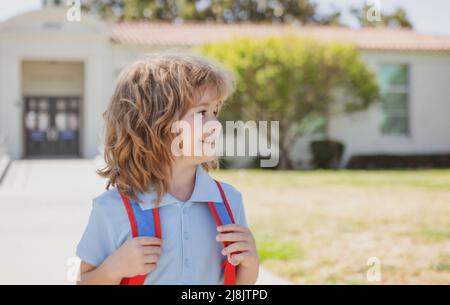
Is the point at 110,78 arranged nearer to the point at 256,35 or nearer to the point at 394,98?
the point at 256,35

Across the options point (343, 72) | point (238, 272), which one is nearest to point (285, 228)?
point (238, 272)

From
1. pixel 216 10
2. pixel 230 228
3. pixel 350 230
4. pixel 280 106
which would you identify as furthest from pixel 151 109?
pixel 216 10

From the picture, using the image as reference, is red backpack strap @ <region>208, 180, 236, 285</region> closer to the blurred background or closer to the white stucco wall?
the blurred background

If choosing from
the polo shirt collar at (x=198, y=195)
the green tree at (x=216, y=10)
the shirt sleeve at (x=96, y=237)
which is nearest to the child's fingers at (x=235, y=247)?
the polo shirt collar at (x=198, y=195)

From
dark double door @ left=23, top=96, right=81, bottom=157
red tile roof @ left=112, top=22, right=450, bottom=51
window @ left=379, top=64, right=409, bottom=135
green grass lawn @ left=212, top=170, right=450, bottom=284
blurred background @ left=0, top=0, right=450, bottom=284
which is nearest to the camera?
green grass lawn @ left=212, top=170, right=450, bottom=284

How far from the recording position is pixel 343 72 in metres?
18.6

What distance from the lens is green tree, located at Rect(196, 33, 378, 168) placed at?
693 inches

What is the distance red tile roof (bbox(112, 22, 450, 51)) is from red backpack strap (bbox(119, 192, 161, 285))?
17338 millimetres

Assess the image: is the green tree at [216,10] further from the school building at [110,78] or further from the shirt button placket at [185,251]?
the shirt button placket at [185,251]

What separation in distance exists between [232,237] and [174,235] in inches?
5.8

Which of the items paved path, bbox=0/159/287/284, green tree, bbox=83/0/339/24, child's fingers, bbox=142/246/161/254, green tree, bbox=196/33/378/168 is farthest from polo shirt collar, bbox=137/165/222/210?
green tree, bbox=83/0/339/24

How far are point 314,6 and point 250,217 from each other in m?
24.4

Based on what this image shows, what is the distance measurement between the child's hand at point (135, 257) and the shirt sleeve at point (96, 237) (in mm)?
59
